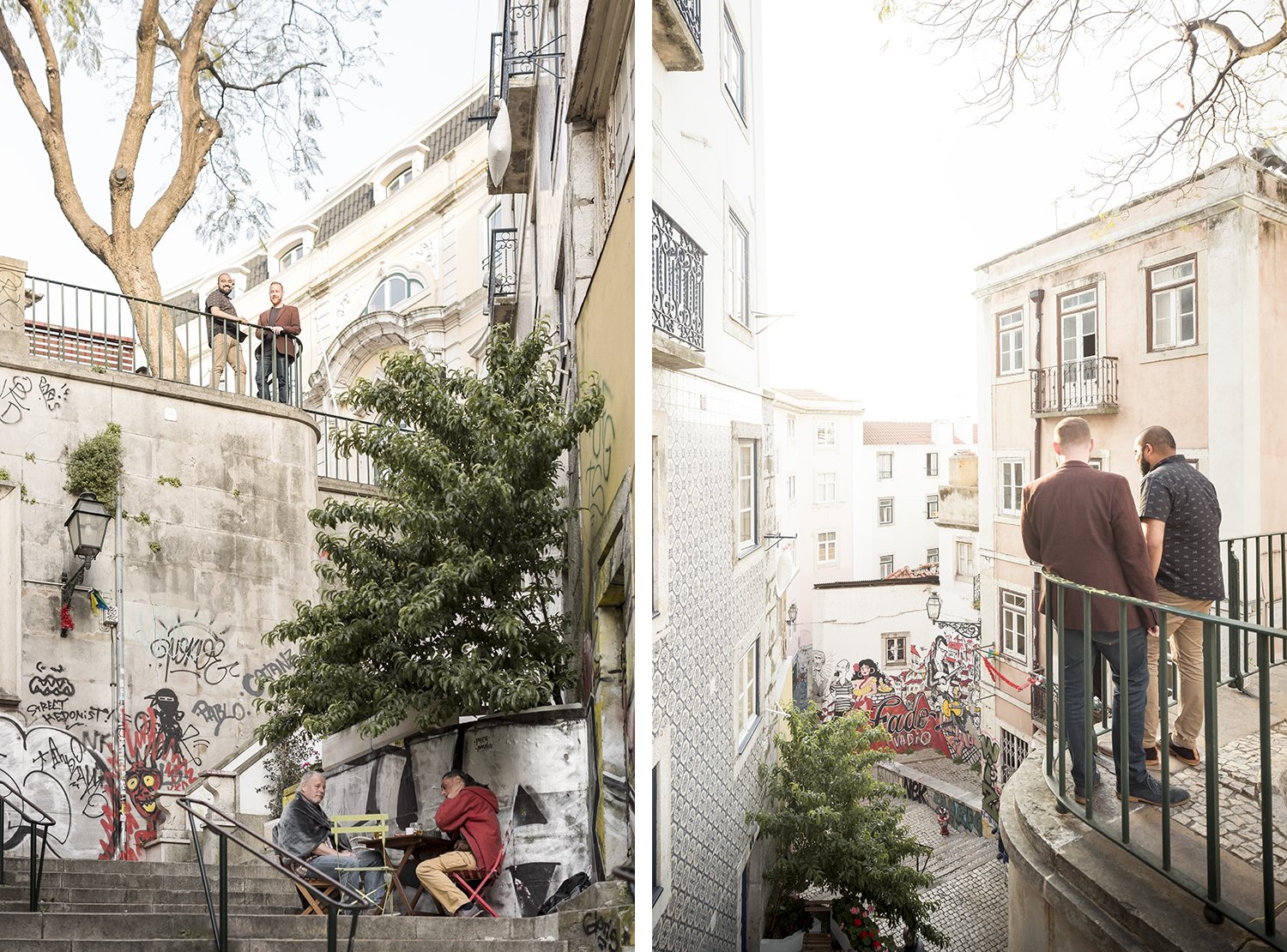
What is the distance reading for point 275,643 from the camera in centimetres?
255

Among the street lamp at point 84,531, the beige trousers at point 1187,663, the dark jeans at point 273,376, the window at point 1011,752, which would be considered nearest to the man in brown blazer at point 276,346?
the dark jeans at point 273,376

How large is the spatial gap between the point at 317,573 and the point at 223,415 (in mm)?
641

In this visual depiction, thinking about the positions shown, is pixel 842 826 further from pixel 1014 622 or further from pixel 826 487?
pixel 826 487

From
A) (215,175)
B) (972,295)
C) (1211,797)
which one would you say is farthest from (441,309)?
(1211,797)

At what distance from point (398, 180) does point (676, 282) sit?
154 cm

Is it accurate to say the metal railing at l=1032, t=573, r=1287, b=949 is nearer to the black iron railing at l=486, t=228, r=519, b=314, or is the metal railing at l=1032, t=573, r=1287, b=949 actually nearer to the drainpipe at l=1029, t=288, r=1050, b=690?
the drainpipe at l=1029, t=288, r=1050, b=690

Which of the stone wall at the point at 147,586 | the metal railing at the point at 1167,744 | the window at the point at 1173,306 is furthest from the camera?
the stone wall at the point at 147,586

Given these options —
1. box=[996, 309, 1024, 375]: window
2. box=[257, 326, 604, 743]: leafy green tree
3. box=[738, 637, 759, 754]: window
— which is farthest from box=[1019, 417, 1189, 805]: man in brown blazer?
box=[257, 326, 604, 743]: leafy green tree

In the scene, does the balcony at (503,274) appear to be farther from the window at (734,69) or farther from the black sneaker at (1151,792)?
the black sneaker at (1151,792)

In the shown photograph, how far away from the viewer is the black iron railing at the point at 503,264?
2322 millimetres

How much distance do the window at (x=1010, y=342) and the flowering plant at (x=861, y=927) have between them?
88 cm

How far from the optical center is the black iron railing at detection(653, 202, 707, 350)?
1.47m

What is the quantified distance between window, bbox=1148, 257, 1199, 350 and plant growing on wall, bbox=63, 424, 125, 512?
2747 mm

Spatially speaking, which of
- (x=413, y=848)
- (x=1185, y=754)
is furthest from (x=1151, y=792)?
(x=413, y=848)
